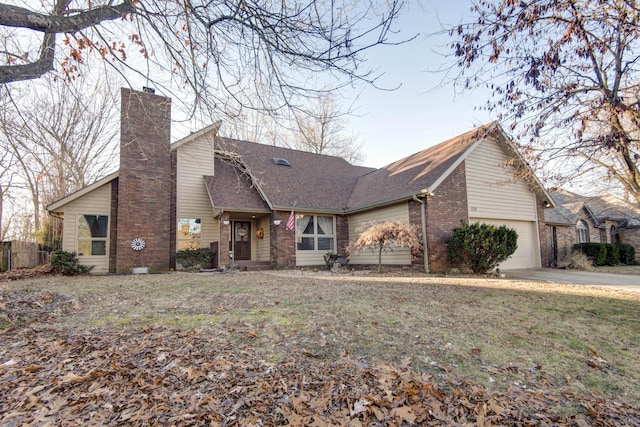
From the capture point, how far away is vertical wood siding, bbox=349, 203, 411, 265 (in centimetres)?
1282

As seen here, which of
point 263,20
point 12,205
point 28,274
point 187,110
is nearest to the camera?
point 263,20

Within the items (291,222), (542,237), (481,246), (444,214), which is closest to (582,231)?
(542,237)

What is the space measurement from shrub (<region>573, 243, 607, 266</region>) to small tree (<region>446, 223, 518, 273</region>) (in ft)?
28.7

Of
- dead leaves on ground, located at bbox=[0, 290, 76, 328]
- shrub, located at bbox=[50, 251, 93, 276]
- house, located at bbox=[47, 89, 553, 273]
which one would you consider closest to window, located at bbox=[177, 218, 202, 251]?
house, located at bbox=[47, 89, 553, 273]

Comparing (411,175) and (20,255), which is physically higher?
(411,175)

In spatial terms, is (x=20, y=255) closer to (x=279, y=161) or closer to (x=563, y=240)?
(x=279, y=161)

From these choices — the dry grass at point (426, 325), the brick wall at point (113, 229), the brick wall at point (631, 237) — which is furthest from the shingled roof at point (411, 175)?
the brick wall at point (631, 237)

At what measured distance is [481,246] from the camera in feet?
37.2

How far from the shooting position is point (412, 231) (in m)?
11.5

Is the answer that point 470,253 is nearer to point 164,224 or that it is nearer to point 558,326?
point 558,326

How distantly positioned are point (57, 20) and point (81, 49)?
765 mm

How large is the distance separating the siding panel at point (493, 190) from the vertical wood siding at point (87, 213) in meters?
14.1

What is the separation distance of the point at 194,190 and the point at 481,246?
1150 centimetres

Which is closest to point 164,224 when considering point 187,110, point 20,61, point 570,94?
point 20,61
